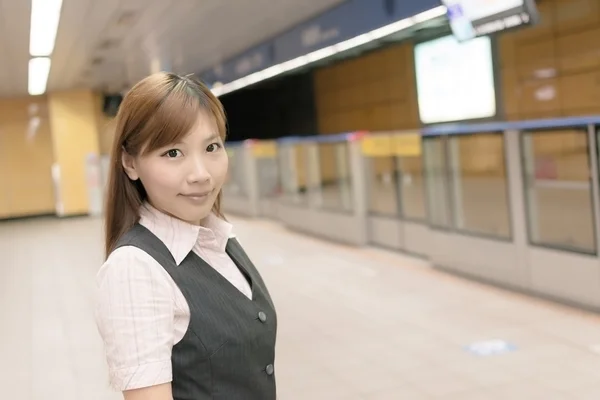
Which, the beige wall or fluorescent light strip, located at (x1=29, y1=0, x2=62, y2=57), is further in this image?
the beige wall

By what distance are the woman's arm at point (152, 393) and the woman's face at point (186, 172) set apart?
31 cm

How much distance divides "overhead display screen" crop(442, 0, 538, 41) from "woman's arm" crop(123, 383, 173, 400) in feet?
17.5

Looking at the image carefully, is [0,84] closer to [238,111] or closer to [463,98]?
[463,98]

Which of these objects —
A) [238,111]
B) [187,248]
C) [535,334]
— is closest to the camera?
[187,248]

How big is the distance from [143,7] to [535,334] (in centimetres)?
541

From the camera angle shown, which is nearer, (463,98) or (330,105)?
(463,98)

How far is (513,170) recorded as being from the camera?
6.50 metres

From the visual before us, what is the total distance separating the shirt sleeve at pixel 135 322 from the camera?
3.98 ft

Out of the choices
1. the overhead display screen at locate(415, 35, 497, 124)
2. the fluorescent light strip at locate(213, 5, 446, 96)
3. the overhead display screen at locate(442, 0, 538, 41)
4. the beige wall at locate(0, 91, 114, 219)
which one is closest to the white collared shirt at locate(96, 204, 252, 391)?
the fluorescent light strip at locate(213, 5, 446, 96)

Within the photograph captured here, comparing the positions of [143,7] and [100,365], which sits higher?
[143,7]

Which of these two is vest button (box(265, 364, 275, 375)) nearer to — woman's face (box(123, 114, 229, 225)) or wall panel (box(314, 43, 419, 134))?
woman's face (box(123, 114, 229, 225))

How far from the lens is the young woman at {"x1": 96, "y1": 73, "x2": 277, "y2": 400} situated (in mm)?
1221

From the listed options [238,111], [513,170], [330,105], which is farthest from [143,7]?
[238,111]

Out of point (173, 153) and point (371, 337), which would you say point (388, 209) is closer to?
point (371, 337)
